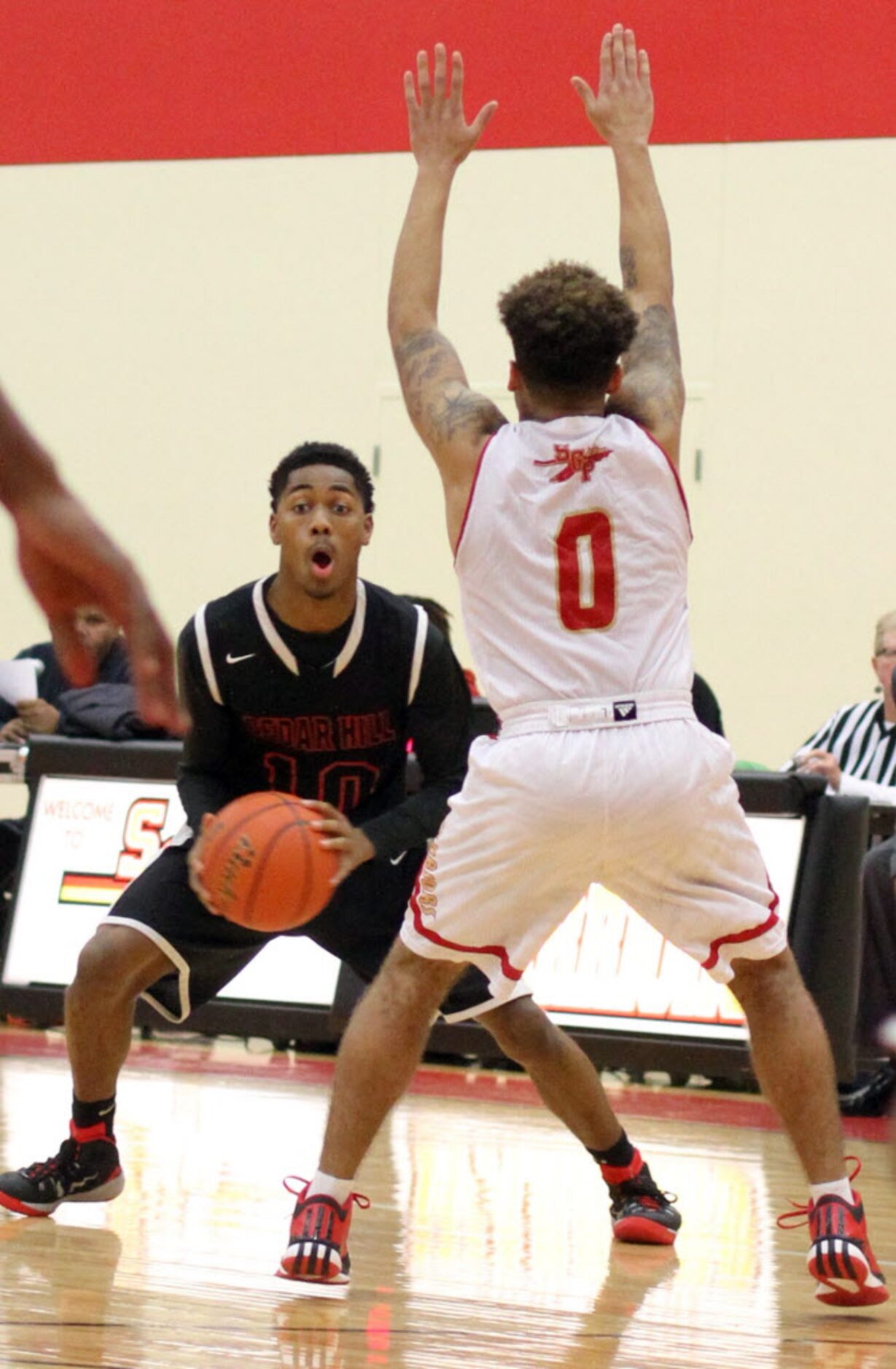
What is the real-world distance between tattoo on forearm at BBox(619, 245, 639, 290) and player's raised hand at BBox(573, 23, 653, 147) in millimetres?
278

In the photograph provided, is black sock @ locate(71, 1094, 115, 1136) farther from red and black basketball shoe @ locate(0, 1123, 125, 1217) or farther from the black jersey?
the black jersey

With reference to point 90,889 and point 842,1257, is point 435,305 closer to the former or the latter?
point 842,1257

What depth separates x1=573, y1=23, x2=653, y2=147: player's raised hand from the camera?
425 cm

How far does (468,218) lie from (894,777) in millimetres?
5318

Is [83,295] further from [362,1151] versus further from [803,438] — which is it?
[362,1151]

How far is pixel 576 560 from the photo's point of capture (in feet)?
12.1

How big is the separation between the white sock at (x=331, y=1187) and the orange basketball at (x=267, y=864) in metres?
0.53

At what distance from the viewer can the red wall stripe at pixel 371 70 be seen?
11.0 metres

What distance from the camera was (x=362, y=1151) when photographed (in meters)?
3.84

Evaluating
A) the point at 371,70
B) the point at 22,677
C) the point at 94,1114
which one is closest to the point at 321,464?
the point at 22,677

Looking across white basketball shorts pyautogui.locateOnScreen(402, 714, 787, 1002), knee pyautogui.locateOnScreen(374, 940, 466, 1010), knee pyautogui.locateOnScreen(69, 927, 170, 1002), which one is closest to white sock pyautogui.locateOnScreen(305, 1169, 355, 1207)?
knee pyautogui.locateOnScreen(374, 940, 466, 1010)

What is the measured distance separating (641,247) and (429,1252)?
7.10 ft

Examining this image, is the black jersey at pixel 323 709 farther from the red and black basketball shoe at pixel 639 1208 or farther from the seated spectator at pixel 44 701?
the red and black basketball shoe at pixel 639 1208

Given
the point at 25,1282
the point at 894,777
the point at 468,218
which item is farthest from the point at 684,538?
the point at 468,218
